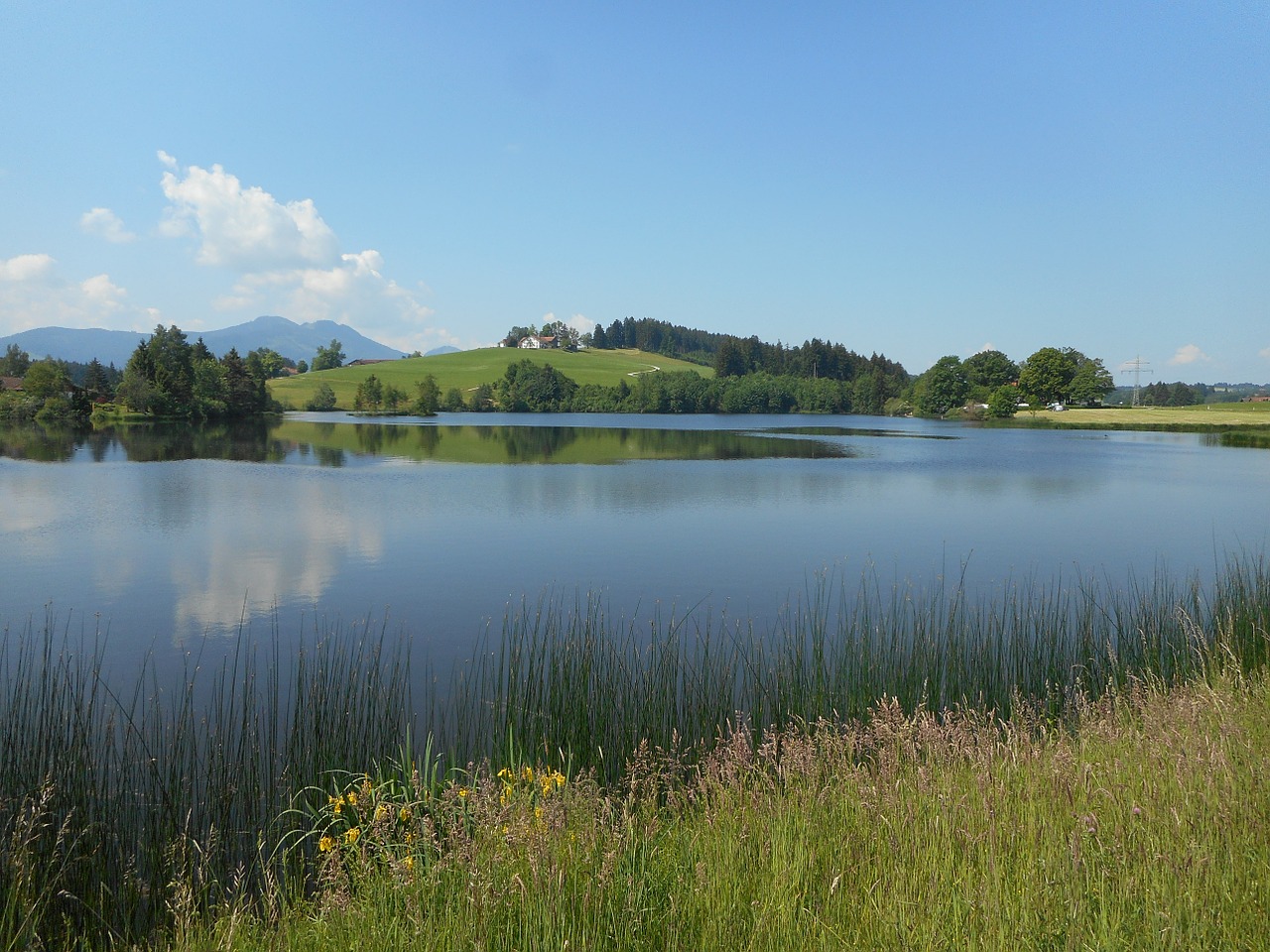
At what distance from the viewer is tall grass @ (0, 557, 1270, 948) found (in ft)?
Answer: 14.9

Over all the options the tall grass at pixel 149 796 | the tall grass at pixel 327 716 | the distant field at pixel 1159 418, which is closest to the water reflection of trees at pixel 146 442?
the tall grass at pixel 327 716

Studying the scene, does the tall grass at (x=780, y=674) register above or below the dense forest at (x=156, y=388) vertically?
below

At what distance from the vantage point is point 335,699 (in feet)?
21.4

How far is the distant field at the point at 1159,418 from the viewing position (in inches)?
2621

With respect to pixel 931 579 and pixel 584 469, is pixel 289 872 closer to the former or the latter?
pixel 931 579

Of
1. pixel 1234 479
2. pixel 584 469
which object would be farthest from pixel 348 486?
pixel 1234 479

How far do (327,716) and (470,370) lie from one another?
408ft

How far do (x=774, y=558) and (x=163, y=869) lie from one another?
11.9 m

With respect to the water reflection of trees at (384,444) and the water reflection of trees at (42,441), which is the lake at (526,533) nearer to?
the water reflection of trees at (42,441)

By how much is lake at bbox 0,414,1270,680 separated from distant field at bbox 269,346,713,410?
77.7m

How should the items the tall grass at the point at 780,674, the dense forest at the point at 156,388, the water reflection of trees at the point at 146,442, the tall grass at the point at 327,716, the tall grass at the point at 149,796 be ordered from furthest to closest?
the dense forest at the point at 156,388 → the water reflection of trees at the point at 146,442 → the tall grass at the point at 780,674 → the tall grass at the point at 327,716 → the tall grass at the point at 149,796

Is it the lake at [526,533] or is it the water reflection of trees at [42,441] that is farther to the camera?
the water reflection of trees at [42,441]

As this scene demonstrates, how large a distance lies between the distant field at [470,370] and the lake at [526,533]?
3058 inches

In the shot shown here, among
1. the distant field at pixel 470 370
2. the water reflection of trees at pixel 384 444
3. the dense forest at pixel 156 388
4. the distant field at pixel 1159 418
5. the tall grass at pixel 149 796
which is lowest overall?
the tall grass at pixel 149 796
